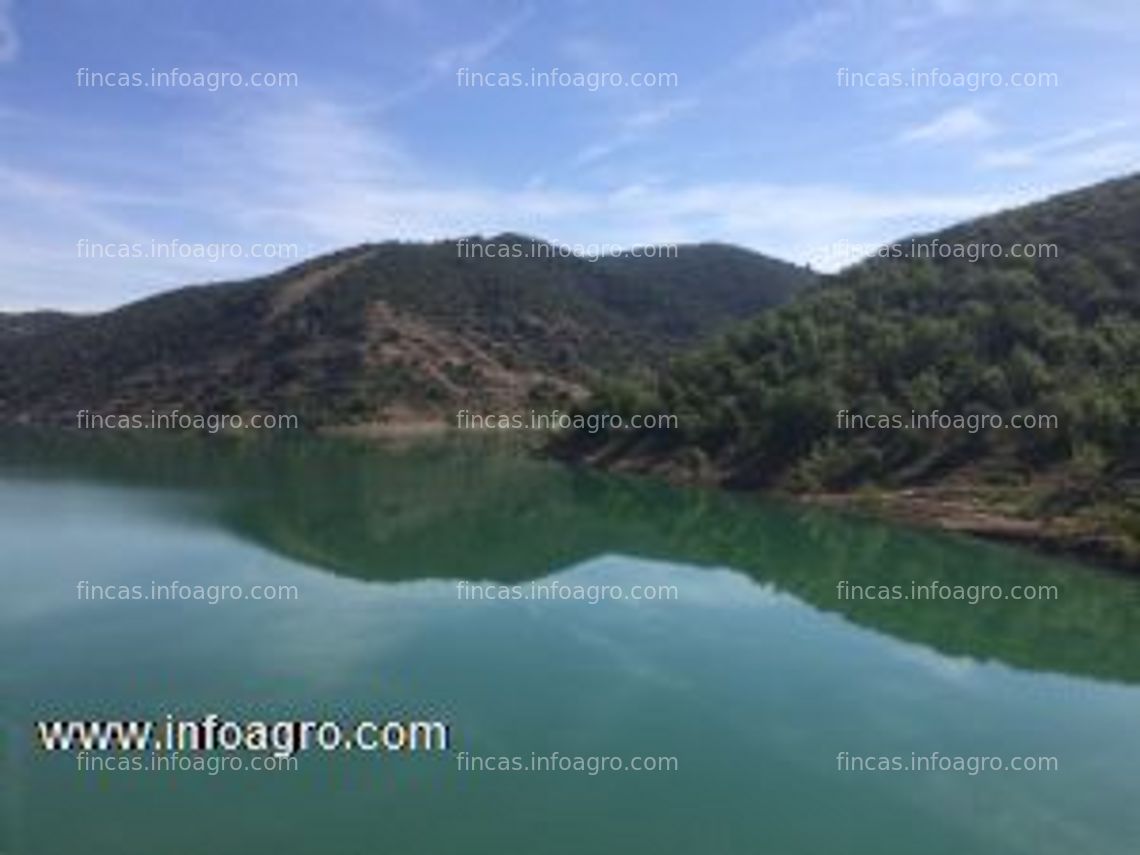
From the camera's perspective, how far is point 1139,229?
383 ft

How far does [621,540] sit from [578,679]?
3417 cm

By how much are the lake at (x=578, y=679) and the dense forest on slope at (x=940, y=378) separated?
11.5 meters

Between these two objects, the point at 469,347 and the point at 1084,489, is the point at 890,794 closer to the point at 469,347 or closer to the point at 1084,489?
the point at 1084,489

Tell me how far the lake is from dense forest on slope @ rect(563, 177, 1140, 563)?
11.5 meters

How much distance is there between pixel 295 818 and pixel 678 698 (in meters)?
15.3

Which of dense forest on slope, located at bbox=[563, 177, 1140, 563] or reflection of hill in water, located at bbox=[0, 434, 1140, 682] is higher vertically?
dense forest on slope, located at bbox=[563, 177, 1140, 563]

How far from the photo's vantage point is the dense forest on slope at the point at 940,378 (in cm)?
8700

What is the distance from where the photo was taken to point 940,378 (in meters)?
102

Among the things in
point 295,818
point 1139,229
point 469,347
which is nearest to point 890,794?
point 295,818

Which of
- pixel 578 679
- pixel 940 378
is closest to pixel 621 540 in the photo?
pixel 940 378

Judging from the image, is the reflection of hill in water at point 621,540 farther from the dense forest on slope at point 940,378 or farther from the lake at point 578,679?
the dense forest on slope at point 940,378

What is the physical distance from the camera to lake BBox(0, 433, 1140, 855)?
3253 centimetres

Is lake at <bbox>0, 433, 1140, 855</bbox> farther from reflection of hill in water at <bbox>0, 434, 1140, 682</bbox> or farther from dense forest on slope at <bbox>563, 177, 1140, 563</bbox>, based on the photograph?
dense forest on slope at <bbox>563, 177, 1140, 563</bbox>

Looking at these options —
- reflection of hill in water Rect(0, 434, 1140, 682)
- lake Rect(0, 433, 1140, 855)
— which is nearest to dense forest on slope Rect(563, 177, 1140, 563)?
reflection of hill in water Rect(0, 434, 1140, 682)
